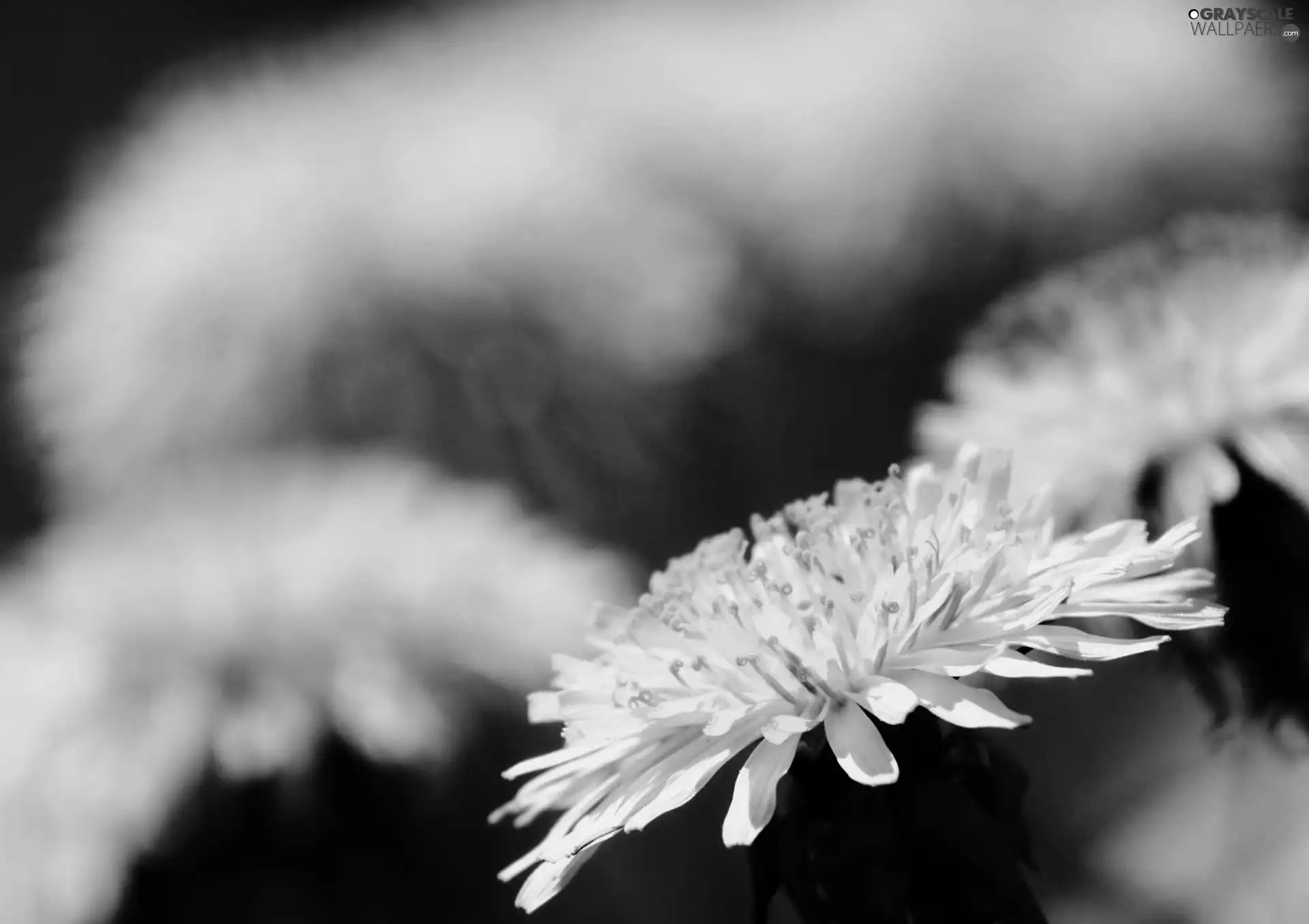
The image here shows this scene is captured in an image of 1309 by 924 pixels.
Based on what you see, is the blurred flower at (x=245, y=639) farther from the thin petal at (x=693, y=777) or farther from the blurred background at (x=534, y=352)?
the thin petal at (x=693, y=777)

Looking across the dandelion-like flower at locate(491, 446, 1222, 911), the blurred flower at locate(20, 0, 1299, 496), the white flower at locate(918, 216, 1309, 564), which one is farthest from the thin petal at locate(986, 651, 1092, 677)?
the blurred flower at locate(20, 0, 1299, 496)

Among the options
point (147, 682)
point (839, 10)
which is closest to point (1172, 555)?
point (147, 682)

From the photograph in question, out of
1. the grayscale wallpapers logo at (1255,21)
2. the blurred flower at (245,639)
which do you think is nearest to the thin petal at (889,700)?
the blurred flower at (245,639)

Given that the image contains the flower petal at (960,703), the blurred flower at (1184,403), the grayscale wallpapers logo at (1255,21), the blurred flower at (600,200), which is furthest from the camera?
the blurred flower at (600,200)

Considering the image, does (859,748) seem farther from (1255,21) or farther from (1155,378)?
(1255,21)

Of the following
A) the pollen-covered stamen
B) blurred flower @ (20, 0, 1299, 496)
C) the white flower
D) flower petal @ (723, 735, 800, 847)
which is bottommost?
flower petal @ (723, 735, 800, 847)

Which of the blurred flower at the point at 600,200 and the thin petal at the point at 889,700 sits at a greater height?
the blurred flower at the point at 600,200

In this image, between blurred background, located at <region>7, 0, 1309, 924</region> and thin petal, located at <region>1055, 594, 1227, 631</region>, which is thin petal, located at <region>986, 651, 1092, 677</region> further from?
blurred background, located at <region>7, 0, 1309, 924</region>
